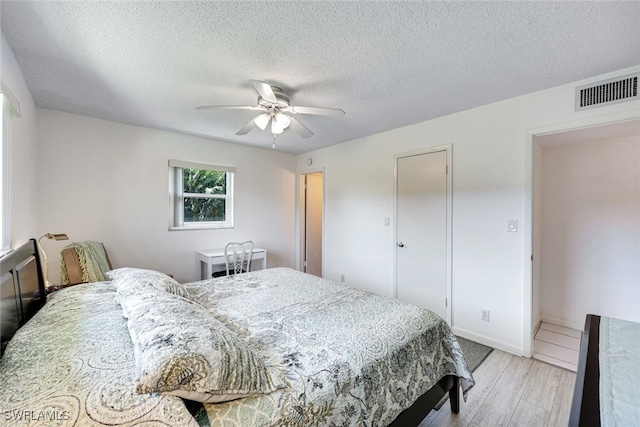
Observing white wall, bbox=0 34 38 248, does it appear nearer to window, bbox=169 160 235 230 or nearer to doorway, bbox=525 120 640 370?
window, bbox=169 160 235 230

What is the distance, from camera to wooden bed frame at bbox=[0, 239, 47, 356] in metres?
1.05

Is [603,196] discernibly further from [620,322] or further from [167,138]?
[167,138]

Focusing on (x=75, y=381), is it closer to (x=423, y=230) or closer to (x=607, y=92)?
(x=423, y=230)

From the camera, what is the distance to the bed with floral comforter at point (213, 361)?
30.5 inches

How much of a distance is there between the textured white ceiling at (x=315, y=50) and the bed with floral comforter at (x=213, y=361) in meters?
1.46

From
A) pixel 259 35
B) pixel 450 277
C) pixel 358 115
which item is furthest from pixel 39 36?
pixel 450 277

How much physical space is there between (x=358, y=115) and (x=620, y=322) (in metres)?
2.48

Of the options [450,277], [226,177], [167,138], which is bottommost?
[450,277]

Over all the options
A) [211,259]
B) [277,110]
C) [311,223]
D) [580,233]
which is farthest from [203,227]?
[580,233]

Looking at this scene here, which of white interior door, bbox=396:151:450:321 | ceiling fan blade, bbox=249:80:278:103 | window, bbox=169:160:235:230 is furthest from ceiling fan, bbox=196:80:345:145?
window, bbox=169:160:235:230

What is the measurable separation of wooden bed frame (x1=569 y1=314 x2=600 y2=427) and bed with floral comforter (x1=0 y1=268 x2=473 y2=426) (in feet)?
2.15

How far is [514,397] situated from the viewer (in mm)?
1884

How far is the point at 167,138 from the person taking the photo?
3.48 meters

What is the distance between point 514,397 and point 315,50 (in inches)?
108
